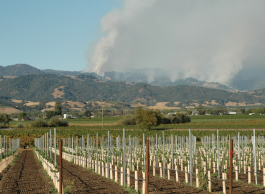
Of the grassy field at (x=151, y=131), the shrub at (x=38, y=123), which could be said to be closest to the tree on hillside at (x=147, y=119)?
the grassy field at (x=151, y=131)

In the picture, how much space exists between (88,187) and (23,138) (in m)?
43.3

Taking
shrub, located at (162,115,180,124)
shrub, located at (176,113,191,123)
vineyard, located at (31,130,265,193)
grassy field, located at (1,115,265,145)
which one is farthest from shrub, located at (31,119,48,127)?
vineyard, located at (31,130,265,193)

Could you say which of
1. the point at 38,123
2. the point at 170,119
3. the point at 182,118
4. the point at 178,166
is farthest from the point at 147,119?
the point at 178,166

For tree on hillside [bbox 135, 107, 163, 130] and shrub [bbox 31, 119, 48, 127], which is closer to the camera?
tree on hillside [bbox 135, 107, 163, 130]

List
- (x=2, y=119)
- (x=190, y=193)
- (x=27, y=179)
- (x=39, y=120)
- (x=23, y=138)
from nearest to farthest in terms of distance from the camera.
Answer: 1. (x=190, y=193)
2. (x=27, y=179)
3. (x=23, y=138)
4. (x=39, y=120)
5. (x=2, y=119)

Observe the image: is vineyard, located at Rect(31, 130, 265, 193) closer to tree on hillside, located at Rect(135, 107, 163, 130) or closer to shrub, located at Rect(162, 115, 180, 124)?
tree on hillside, located at Rect(135, 107, 163, 130)

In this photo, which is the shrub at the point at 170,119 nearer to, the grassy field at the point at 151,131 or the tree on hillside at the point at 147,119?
the grassy field at the point at 151,131

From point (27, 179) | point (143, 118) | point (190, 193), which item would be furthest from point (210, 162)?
point (143, 118)

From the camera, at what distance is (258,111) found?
17612cm

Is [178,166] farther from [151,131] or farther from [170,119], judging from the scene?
[170,119]

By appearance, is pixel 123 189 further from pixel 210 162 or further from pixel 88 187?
pixel 210 162

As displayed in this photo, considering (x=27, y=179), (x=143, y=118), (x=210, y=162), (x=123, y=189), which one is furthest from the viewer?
(x=143, y=118)

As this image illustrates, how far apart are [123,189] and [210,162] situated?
10.5 meters

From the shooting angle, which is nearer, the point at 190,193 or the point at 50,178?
the point at 190,193
